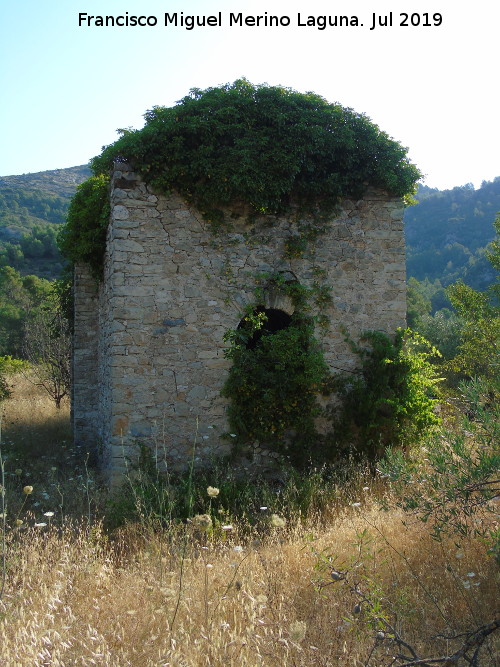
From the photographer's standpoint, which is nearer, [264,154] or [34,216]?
[264,154]

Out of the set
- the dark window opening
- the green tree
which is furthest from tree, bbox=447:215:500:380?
the green tree

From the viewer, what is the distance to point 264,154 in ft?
23.3

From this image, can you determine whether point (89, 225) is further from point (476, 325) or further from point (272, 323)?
point (476, 325)

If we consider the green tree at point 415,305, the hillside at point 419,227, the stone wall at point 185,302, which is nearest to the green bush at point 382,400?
the stone wall at point 185,302

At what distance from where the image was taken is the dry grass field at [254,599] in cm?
307

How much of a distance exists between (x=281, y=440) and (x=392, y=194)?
3886 mm

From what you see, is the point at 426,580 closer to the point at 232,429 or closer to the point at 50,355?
the point at 232,429

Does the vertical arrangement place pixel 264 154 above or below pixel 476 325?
above

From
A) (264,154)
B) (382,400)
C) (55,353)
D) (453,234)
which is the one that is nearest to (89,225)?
(264,154)

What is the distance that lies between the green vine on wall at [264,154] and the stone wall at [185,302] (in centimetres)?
25

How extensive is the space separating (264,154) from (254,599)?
5.48 m

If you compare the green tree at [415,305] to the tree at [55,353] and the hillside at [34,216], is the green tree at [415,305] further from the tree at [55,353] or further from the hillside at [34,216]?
the hillside at [34,216]

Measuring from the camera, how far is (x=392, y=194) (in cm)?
790

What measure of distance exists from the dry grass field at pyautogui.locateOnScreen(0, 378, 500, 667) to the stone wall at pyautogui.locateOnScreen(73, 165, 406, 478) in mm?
1729
